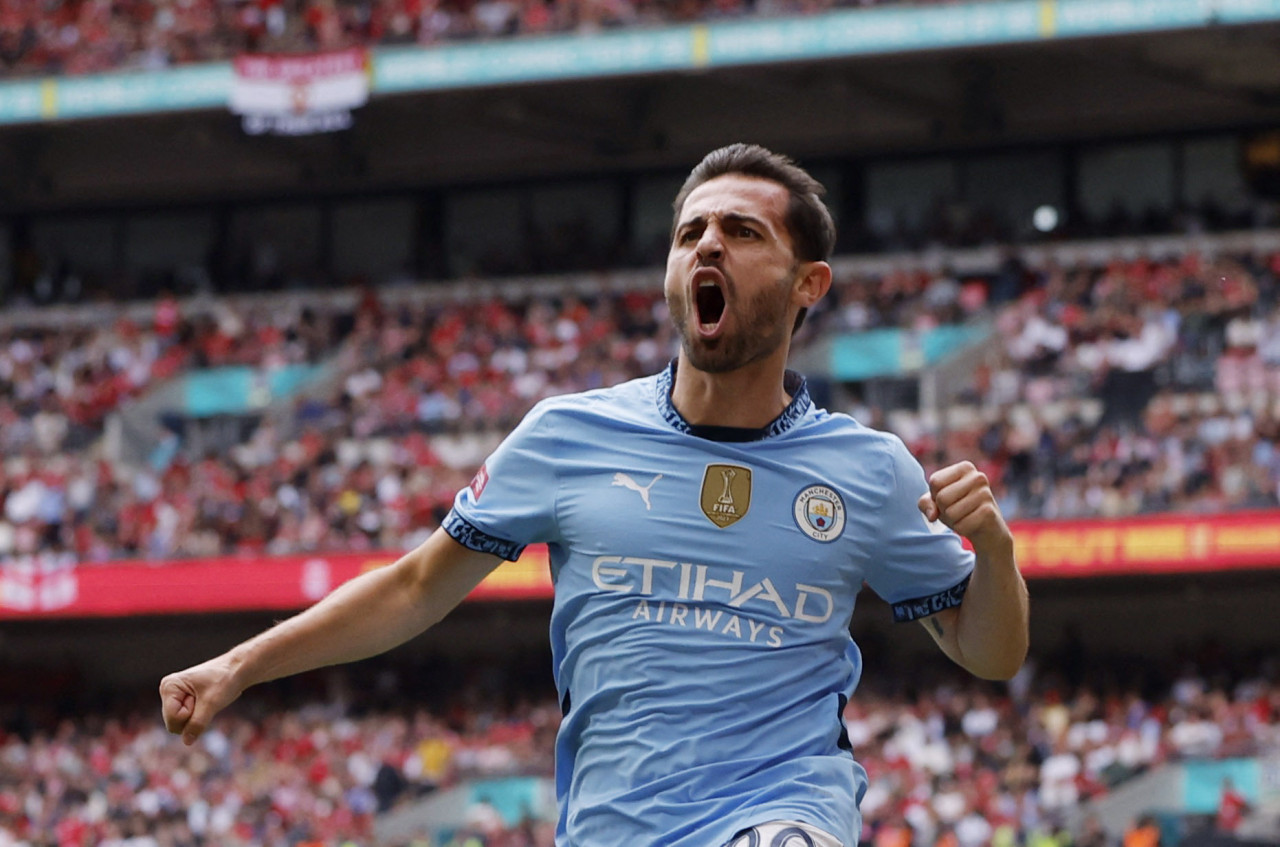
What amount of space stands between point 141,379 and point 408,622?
2261 cm

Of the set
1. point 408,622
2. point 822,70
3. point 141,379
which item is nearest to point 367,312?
point 141,379

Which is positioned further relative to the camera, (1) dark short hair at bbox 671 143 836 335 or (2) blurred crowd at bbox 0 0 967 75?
(2) blurred crowd at bbox 0 0 967 75

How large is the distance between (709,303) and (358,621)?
0.95m

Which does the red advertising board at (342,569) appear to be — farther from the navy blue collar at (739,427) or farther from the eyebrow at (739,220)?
the eyebrow at (739,220)

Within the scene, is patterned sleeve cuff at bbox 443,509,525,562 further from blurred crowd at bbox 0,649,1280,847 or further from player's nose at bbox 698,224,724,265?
blurred crowd at bbox 0,649,1280,847

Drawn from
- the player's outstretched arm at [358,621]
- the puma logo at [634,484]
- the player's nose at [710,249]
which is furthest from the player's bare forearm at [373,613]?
the player's nose at [710,249]

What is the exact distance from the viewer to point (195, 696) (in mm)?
3609

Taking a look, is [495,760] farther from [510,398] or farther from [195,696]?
[195,696]

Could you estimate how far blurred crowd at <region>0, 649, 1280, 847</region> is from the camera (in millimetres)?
16531

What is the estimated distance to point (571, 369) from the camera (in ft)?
74.7

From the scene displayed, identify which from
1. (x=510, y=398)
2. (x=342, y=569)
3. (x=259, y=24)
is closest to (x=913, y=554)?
(x=342, y=569)

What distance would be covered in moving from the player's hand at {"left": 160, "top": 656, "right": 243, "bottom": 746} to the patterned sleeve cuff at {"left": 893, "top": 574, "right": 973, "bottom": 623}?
1356 mm

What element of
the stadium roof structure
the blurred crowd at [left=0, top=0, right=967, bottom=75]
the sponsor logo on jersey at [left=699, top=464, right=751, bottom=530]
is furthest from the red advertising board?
the sponsor logo on jersey at [left=699, top=464, right=751, bottom=530]

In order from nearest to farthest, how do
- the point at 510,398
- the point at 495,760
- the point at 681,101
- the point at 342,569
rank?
1. the point at 495,760
2. the point at 342,569
3. the point at 510,398
4. the point at 681,101
